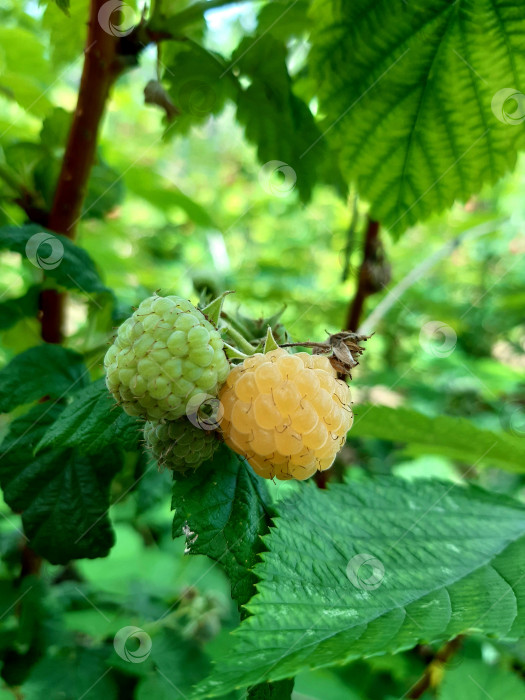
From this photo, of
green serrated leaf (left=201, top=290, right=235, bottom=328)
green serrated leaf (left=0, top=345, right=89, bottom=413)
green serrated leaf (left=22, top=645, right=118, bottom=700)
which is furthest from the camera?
green serrated leaf (left=22, top=645, right=118, bottom=700)

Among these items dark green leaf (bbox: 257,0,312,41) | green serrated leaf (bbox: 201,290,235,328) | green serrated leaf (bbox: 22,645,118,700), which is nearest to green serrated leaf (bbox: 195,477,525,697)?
green serrated leaf (bbox: 201,290,235,328)

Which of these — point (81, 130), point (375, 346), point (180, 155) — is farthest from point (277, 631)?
point (180, 155)

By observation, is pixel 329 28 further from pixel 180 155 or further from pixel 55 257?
pixel 180 155

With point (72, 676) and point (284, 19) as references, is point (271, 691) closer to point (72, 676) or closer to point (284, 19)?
point (72, 676)

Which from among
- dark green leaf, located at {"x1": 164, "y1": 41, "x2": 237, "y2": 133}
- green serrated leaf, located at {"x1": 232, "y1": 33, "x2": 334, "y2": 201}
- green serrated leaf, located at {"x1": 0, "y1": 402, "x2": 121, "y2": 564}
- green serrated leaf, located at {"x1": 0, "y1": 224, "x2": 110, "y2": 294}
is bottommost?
green serrated leaf, located at {"x1": 0, "y1": 402, "x2": 121, "y2": 564}

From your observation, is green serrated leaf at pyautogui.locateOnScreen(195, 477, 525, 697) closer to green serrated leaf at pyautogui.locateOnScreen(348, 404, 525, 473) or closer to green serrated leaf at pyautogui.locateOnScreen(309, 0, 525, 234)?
green serrated leaf at pyautogui.locateOnScreen(348, 404, 525, 473)
